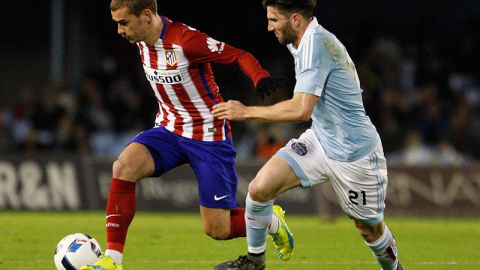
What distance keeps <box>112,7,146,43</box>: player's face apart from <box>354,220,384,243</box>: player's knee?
7.03ft

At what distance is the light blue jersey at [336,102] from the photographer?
5699 millimetres

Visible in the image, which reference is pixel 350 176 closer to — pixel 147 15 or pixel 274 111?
pixel 274 111

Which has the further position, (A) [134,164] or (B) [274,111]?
(A) [134,164]

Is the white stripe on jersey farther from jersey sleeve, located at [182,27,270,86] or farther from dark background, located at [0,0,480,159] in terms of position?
dark background, located at [0,0,480,159]

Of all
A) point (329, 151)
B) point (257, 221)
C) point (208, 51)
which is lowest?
point (257, 221)

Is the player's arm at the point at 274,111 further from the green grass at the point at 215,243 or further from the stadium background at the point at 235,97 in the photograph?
the stadium background at the point at 235,97

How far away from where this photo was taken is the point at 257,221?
6016mm

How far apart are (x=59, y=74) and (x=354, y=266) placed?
10.9 metres

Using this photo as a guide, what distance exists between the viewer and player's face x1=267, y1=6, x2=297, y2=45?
5.85 m

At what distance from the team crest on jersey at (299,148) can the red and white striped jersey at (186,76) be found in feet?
2.91

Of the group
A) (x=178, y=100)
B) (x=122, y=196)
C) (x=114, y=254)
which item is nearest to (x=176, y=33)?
(x=178, y=100)

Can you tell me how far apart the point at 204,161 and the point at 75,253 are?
1201 mm

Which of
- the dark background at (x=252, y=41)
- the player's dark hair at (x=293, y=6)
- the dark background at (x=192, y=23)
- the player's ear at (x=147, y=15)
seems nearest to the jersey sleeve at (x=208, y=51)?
the player's ear at (x=147, y=15)

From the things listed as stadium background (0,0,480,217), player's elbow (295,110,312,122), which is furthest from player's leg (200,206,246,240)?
stadium background (0,0,480,217)
